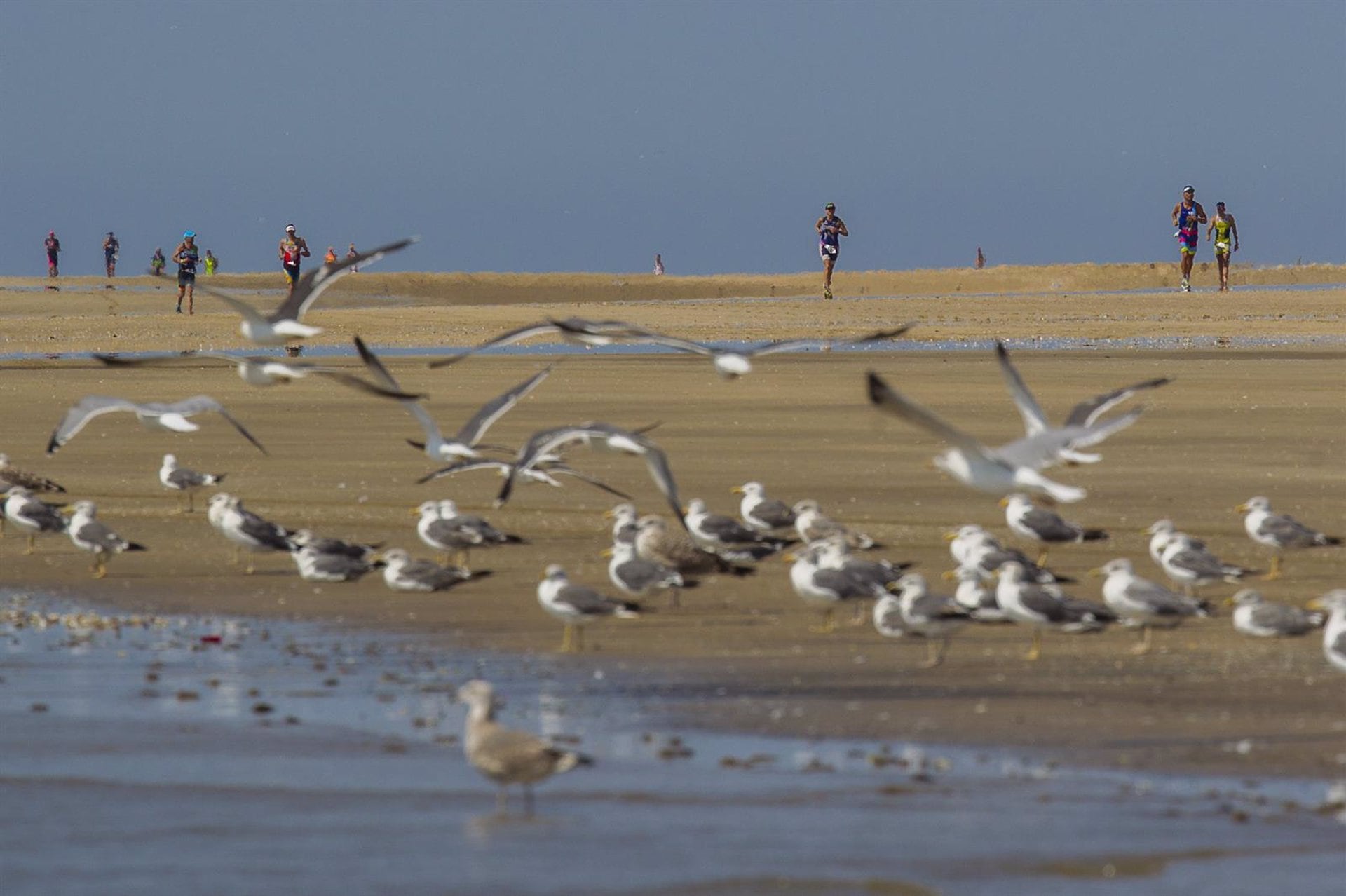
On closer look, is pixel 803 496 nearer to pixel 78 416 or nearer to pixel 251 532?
pixel 251 532

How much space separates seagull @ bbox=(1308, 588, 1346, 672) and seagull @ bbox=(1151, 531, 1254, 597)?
74.3 inches

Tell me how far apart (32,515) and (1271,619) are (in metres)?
8.24

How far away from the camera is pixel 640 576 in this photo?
1298cm

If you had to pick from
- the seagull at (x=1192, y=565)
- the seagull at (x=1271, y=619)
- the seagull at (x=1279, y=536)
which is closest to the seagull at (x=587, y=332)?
the seagull at (x=1192, y=565)

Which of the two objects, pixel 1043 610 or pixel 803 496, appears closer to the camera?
pixel 1043 610

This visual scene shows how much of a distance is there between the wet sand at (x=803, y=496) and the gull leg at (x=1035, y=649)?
0.10 metres

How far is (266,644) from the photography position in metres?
12.5

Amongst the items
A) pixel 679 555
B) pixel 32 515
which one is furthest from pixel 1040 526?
pixel 32 515

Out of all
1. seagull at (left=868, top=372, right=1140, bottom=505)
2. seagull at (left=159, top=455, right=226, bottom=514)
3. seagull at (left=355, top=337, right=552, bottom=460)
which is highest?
seagull at (left=868, top=372, right=1140, bottom=505)

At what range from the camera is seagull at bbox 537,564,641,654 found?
12.1m

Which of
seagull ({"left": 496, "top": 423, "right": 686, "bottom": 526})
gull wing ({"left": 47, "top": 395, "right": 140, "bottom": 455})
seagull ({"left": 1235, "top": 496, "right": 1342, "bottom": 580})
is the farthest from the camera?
gull wing ({"left": 47, "top": 395, "right": 140, "bottom": 455})

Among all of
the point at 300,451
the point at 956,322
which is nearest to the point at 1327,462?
the point at 300,451

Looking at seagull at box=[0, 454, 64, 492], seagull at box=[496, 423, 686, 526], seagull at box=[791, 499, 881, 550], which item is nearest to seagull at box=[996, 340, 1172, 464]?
seagull at box=[791, 499, 881, 550]

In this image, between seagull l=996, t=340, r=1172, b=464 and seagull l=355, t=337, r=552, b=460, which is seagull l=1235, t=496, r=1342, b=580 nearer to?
seagull l=996, t=340, r=1172, b=464
